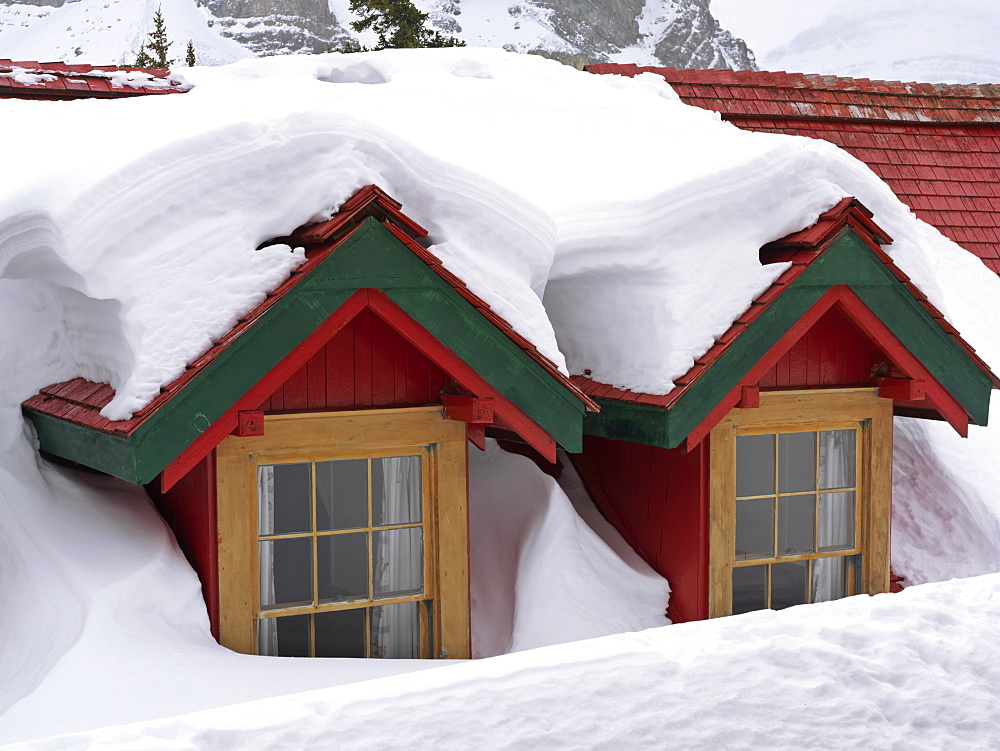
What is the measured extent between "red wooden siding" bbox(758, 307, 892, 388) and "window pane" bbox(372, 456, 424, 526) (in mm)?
1948

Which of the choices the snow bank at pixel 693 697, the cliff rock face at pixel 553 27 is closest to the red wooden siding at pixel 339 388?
the snow bank at pixel 693 697

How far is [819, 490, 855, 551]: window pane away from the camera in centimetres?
577

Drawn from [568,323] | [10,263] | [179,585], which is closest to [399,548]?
[179,585]

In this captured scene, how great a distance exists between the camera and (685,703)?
338cm

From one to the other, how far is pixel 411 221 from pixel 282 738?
236 cm

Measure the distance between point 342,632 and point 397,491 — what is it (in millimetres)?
691

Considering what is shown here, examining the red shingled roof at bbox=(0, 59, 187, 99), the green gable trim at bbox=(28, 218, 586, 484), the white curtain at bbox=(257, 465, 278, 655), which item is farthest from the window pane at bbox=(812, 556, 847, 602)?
the red shingled roof at bbox=(0, 59, 187, 99)

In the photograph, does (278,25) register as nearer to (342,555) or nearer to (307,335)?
(342,555)

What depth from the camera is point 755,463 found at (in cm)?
566

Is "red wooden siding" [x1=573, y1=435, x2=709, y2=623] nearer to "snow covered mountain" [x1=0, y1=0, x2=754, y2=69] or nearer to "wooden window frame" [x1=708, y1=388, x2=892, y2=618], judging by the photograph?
"wooden window frame" [x1=708, y1=388, x2=892, y2=618]

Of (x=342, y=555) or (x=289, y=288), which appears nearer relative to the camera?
(x=289, y=288)

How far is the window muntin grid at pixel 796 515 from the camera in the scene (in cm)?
565

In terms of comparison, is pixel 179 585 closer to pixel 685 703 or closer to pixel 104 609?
pixel 104 609

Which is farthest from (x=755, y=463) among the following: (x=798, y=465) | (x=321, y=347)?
(x=321, y=347)
